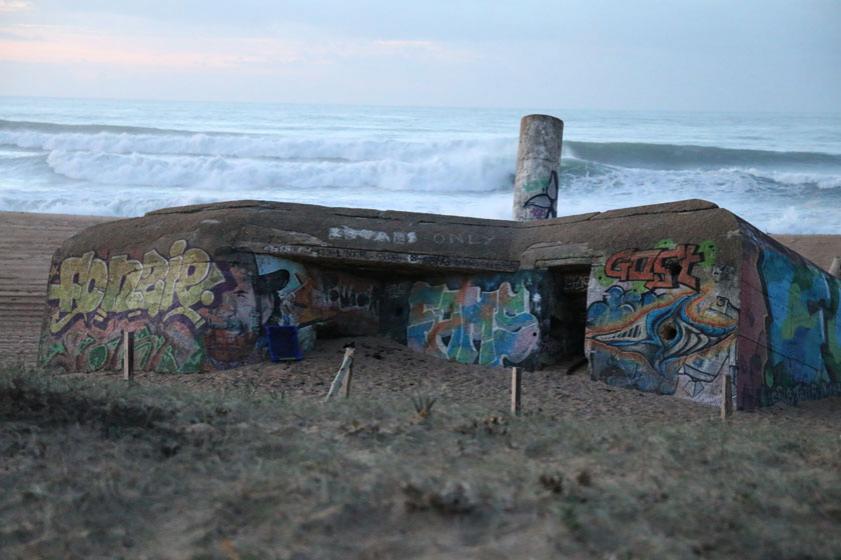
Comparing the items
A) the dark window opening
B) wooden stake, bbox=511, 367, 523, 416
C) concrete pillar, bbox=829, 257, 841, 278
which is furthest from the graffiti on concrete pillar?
wooden stake, bbox=511, 367, 523, 416

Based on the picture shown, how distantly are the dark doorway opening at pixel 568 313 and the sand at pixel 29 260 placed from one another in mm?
7927

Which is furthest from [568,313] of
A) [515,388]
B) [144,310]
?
[144,310]

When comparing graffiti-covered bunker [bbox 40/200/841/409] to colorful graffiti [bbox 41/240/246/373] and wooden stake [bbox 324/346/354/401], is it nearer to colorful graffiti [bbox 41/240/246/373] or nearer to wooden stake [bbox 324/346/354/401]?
colorful graffiti [bbox 41/240/246/373]

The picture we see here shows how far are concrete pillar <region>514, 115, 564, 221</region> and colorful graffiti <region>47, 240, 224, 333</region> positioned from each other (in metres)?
4.99

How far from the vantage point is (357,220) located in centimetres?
1356

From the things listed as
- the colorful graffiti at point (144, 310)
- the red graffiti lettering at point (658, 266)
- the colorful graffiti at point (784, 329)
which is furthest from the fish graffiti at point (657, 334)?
the colorful graffiti at point (144, 310)

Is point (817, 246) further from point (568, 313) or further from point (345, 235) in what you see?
point (345, 235)

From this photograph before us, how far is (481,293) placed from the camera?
1365cm

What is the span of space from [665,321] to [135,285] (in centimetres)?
696

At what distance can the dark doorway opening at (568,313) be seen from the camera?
13.5 m

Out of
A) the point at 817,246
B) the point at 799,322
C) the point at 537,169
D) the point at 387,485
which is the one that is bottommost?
the point at 817,246

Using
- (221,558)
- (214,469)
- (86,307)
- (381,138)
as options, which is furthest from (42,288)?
(381,138)

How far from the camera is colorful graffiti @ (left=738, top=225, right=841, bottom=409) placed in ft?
38.6

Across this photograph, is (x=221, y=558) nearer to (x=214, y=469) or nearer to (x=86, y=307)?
(x=214, y=469)
